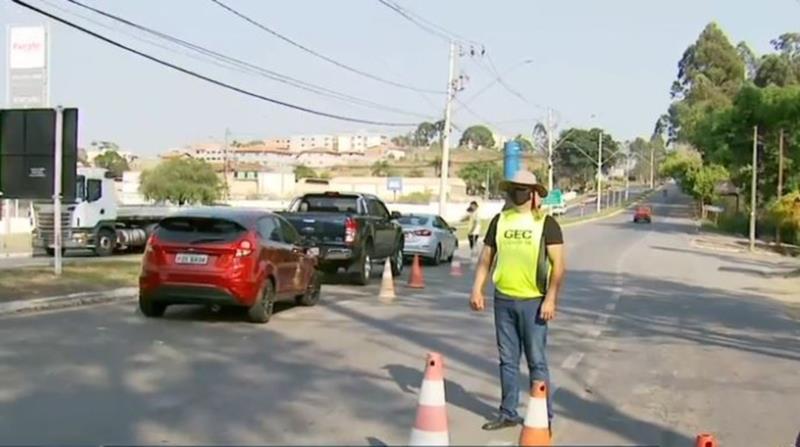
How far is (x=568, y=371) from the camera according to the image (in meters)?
10.6

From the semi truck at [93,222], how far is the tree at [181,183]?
194ft

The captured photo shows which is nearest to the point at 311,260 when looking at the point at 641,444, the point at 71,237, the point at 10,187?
the point at 10,187

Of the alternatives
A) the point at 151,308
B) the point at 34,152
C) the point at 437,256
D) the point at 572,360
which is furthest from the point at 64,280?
the point at 437,256

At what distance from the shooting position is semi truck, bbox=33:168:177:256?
29.1m

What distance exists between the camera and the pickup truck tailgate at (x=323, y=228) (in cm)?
1980

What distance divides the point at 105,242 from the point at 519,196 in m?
25.3

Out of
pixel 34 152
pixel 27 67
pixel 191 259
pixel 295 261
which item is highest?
pixel 27 67

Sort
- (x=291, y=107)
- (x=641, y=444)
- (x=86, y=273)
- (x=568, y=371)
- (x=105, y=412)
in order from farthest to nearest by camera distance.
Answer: (x=291, y=107) → (x=86, y=273) → (x=568, y=371) → (x=105, y=412) → (x=641, y=444)

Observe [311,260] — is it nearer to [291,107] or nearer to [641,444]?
[641,444]

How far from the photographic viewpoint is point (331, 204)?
70.3ft

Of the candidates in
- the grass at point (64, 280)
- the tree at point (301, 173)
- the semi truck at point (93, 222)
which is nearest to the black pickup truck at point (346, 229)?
the grass at point (64, 280)

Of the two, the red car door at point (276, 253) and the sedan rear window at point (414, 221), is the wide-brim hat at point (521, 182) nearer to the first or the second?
the red car door at point (276, 253)

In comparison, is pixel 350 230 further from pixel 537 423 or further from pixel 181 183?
pixel 181 183

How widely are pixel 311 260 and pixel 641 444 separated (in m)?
9.41
